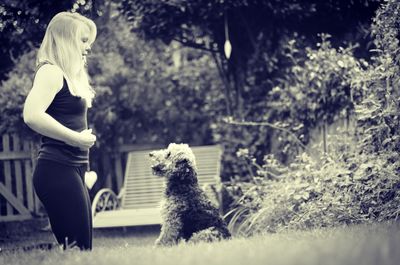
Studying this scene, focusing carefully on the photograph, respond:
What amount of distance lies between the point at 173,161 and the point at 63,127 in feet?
6.52

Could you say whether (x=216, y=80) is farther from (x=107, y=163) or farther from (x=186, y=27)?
(x=107, y=163)

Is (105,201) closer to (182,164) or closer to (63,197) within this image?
(182,164)

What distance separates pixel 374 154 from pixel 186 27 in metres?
3.54

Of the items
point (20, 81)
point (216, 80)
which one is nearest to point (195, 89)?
point (216, 80)

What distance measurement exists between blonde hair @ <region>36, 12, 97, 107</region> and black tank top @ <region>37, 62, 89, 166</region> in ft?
0.16

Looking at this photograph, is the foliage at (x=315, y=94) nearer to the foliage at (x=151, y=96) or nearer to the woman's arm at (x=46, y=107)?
the foliage at (x=151, y=96)

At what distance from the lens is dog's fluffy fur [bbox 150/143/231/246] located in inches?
202

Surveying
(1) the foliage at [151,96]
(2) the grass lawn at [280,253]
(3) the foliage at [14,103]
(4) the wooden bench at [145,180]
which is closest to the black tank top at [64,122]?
(2) the grass lawn at [280,253]

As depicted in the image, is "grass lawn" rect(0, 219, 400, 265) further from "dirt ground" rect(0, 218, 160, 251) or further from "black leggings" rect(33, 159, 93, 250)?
"dirt ground" rect(0, 218, 160, 251)

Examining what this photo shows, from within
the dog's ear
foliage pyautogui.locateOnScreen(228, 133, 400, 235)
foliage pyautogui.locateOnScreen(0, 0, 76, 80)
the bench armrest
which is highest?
foliage pyautogui.locateOnScreen(0, 0, 76, 80)

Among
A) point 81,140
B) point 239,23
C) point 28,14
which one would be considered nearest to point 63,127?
point 81,140

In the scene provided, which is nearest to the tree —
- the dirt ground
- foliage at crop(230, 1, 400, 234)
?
foliage at crop(230, 1, 400, 234)

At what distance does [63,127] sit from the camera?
11.9 feet

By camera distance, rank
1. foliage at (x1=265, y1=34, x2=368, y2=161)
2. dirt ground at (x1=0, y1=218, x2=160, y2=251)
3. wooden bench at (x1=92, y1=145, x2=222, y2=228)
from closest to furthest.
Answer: foliage at (x1=265, y1=34, x2=368, y2=161) → dirt ground at (x1=0, y1=218, x2=160, y2=251) → wooden bench at (x1=92, y1=145, x2=222, y2=228)
